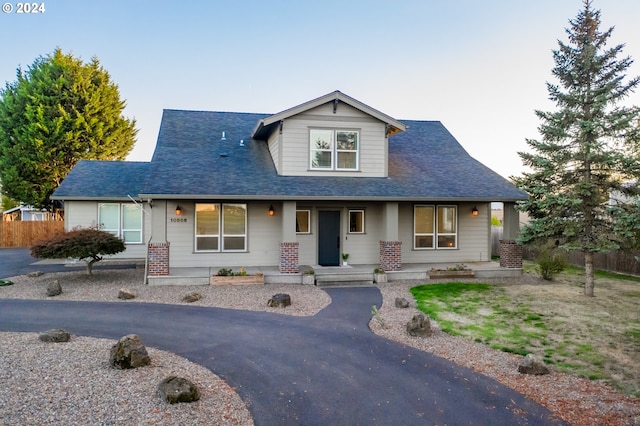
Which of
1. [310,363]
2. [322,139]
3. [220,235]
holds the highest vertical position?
[322,139]

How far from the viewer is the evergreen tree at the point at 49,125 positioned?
26922 millimetres

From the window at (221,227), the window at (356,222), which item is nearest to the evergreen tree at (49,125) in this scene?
the window at (221,227)

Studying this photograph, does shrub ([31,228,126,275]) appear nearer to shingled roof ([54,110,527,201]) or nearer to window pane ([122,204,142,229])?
shingled roof ([54,110,527,201])

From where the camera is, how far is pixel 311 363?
6023 mm

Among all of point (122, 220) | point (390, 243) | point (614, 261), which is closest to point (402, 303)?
point (390, 243)

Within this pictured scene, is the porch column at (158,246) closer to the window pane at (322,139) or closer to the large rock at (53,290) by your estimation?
the large rock at (53,290)

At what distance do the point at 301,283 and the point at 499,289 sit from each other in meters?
5.99

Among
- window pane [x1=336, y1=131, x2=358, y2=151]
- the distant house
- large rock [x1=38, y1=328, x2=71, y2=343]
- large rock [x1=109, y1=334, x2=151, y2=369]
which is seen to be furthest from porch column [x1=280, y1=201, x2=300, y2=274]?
the distant house

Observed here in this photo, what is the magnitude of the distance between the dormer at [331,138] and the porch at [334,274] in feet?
11.3

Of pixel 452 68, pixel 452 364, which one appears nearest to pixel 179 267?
pixel 452 364

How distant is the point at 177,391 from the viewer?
4504mm

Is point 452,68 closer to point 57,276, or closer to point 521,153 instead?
point 521,153

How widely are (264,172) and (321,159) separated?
83.3 inches

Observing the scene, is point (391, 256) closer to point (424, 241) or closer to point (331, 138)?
point (424, 241)
